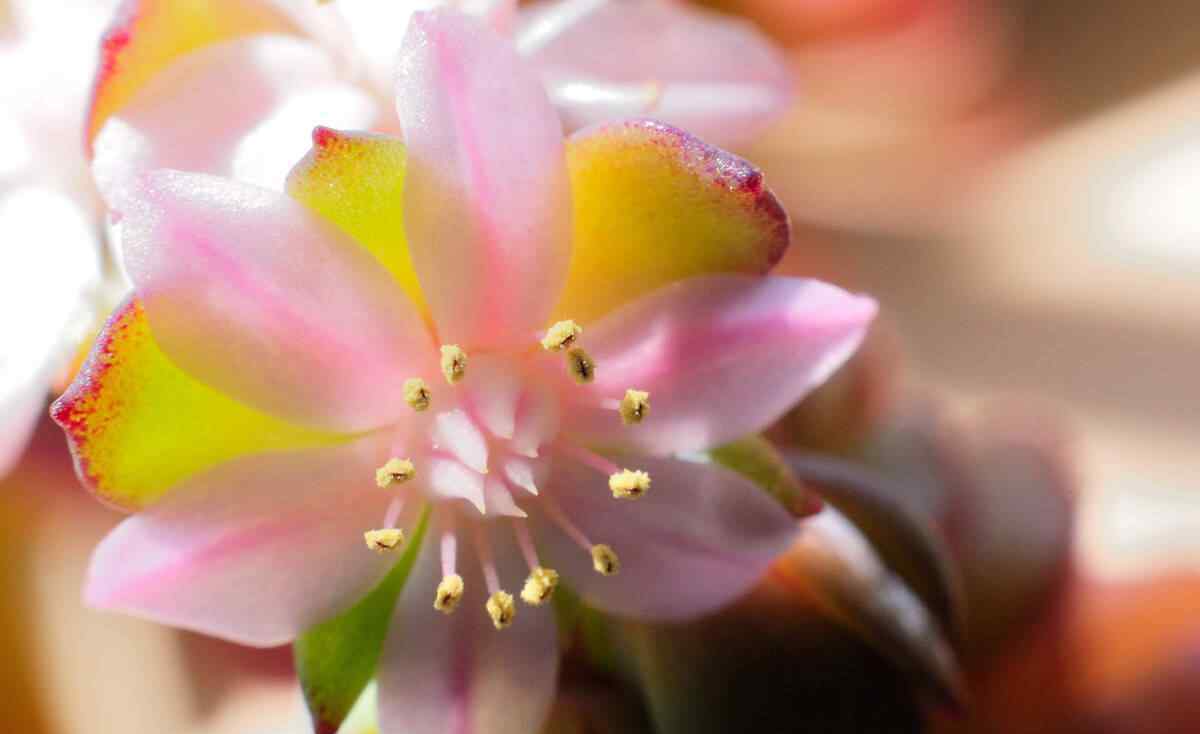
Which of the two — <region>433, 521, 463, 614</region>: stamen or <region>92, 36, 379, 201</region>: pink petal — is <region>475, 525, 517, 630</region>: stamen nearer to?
<region>433, 521, 463, 614</region>: stamen

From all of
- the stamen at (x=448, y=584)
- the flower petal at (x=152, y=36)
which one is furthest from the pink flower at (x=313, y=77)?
the stamen at (x=448, y=584)

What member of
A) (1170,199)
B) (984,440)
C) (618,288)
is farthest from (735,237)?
(1170,199)

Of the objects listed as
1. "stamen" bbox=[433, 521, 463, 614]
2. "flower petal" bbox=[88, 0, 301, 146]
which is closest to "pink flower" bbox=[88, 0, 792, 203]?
"flower petal" bbox=[88, 0, 301, 146]

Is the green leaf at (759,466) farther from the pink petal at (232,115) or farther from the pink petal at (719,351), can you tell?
the pink petal at (232,115)

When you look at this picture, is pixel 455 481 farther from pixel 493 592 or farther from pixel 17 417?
pixel 17 417

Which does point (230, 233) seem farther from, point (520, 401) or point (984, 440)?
point (984, 440)

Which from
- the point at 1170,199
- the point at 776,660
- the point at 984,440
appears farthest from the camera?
the point at 1170,199
